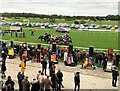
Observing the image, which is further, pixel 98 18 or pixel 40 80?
pixel 98 18

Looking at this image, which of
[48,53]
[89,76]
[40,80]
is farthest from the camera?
[48,53]

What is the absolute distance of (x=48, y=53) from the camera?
26875mm

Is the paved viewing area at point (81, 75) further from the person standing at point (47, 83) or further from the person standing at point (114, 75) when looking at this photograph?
the person standing at point (47, 83)

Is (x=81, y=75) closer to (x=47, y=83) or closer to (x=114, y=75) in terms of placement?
(x=114, y=75)

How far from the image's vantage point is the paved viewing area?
19.5 metres

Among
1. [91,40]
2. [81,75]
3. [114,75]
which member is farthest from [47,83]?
[91,40]

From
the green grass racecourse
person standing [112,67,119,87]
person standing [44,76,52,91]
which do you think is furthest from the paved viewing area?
the green grass racecourse

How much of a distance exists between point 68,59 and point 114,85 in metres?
6.77

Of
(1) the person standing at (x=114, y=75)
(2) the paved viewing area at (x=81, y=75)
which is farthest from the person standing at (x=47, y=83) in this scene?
(1) the person standing at (x=114, y=75)

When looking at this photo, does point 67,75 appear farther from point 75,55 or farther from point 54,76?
point 54,76

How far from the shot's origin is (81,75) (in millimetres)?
Result: 22562

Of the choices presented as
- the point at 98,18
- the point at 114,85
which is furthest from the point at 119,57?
the point at 98,18

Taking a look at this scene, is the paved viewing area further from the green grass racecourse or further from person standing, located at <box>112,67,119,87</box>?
the green grass racecourse

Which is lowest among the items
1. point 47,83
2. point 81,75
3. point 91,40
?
point 81,75
